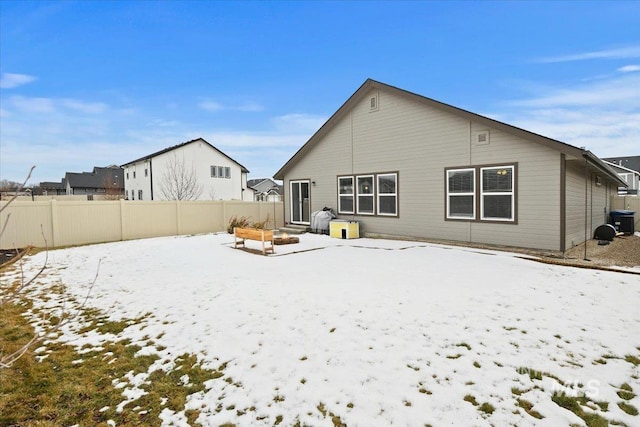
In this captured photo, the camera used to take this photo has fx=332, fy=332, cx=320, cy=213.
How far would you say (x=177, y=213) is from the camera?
15.6m

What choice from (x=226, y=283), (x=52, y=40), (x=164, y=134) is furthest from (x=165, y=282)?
(x=164, y=134)

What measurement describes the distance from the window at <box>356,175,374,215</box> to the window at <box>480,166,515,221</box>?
14.0 ft

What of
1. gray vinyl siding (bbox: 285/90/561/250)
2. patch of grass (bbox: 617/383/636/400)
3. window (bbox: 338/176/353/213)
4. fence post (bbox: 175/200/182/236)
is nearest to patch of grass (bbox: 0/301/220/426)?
patch of grass (bbox: 617/383/636/400)

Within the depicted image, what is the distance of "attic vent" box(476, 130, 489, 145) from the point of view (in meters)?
9.78

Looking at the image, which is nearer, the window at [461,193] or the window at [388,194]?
the window at [461,193]

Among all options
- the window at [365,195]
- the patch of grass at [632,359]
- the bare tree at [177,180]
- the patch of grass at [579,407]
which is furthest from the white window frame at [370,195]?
the bare tree at [177,180]

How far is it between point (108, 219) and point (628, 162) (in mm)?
65691

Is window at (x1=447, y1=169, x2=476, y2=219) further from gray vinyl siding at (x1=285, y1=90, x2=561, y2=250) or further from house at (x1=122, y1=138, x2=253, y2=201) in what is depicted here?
house at (x1=122, y1=138, x2=253, y2=201)

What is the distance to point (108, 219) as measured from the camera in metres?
13.7

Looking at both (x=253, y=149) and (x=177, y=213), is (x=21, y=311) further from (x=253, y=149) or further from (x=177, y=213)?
(x=253, y=149)

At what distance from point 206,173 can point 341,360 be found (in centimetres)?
3145

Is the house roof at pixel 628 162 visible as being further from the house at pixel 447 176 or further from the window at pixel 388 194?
the window at pixel 388 194

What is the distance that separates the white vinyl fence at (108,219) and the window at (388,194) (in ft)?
25.3

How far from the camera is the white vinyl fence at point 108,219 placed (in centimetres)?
1189
